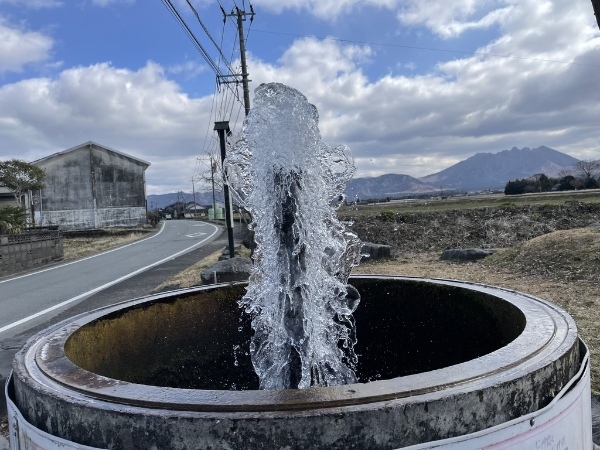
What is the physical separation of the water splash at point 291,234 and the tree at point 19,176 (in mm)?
31452

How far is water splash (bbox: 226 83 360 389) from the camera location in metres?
3.21

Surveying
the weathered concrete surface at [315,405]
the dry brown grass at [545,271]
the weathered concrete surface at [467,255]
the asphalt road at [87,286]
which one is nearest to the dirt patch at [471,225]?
the weathered concrete surface at [467,255]

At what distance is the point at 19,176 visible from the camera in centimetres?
3100

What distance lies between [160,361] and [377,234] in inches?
516

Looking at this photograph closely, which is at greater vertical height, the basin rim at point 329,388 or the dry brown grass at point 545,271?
the basin rim at point 329,388

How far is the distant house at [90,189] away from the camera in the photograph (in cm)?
4396

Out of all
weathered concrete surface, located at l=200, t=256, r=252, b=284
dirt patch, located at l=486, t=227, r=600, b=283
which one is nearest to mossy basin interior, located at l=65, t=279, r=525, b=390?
weathered concrete surface, located at l=200, t=256, r=252, b=284

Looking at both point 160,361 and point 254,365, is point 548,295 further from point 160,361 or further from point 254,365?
point 160,361

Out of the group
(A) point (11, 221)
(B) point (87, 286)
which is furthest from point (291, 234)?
(A) point (11, 221)

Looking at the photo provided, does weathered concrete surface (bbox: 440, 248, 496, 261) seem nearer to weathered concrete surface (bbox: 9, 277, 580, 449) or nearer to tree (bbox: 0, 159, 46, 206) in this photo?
weathered concrete surface (bbox: 9, 277, 580, 449)

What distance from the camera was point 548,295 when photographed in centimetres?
723

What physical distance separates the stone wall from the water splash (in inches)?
614

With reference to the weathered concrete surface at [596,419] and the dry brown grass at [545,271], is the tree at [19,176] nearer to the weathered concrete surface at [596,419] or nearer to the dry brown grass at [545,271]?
the dry brown grass at [545,271]

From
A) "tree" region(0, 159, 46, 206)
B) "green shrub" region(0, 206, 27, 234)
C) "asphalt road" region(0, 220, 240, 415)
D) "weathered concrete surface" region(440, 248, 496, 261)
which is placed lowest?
"asphalt road" region(0, 220, 240, 415)
